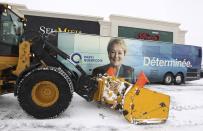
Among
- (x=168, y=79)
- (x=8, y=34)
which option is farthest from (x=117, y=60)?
(x=8, y=34)

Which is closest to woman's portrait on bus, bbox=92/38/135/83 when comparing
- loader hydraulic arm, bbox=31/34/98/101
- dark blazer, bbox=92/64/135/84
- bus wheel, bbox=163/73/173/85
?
dark blazer, bbox=92/64/135/84

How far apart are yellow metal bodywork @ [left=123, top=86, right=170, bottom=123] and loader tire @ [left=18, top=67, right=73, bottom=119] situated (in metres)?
1.36

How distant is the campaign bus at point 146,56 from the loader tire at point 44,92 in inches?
350

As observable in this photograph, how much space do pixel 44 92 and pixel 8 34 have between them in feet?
5.90

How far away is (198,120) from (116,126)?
2221 millimetres

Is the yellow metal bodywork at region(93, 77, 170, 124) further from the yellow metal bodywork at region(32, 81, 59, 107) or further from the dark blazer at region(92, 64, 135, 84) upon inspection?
the dark blazer at region(92, 64, 135, 84)

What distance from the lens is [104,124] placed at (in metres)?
7.45

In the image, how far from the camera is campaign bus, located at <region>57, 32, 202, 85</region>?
55.3 ft

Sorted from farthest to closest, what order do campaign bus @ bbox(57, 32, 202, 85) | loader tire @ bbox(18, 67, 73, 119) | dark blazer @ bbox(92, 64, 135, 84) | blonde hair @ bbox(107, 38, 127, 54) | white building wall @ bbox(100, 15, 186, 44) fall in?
white building wall @ bbox(100, 15, 186, 44), blonde hair @ bbox(107, 38, 127, 54), dark blazer @ bbox(92, 64, 135, 84), campaign bus @ bbox(57, 32, 202, 85), loader tire @ bbox(18, 67, 73, 119)

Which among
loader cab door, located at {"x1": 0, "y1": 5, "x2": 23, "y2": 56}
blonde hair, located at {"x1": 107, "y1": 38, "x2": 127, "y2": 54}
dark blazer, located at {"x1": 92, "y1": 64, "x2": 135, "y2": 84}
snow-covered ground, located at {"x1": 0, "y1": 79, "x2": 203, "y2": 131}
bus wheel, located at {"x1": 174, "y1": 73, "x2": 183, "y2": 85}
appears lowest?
bus wheel, located at {"x1": 174, "y1": 73, "x2": 183, "y2": 85}

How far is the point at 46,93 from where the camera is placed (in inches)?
302

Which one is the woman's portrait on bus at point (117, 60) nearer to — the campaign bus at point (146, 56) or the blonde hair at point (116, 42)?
the blonde hair at point (116, 42)

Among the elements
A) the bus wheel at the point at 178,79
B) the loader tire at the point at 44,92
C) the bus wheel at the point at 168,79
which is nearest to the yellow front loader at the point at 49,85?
the loader tire at the point at 44,92

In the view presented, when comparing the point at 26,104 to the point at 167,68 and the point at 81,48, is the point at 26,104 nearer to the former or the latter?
the point at 81,48
